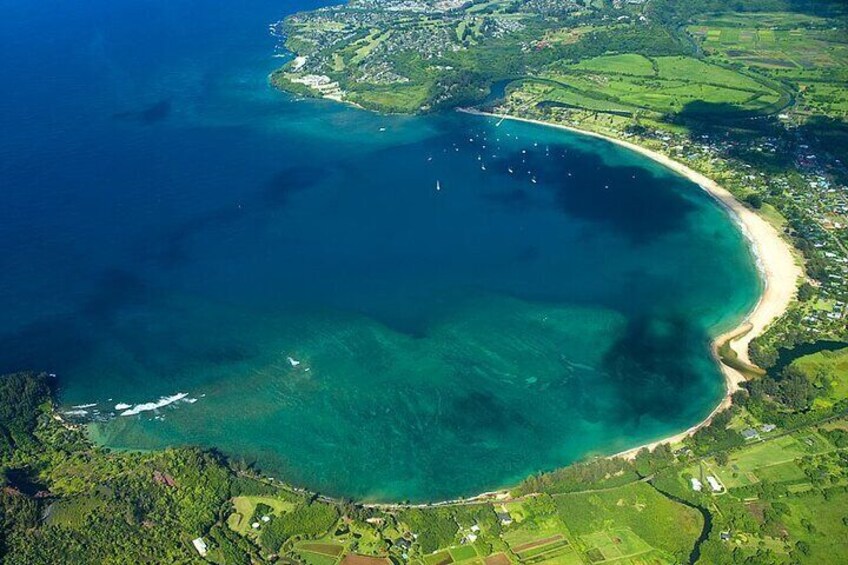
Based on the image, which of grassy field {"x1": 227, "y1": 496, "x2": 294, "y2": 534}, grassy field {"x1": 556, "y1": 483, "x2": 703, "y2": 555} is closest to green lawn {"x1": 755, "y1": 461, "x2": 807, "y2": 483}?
grassy field {"x1": 556, "y1": 483, "x2": 703, "y2": 555}

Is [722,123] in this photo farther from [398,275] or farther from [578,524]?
[578,524]

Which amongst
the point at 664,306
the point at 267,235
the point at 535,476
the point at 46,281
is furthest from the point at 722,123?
the point at 46,281

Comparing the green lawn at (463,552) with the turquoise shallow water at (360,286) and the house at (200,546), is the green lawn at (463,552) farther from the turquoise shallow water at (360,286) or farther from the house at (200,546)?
the house at (200,546)

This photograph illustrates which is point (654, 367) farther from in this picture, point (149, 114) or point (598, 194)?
point (149, 114)

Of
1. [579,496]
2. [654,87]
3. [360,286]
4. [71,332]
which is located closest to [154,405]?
[71,332]

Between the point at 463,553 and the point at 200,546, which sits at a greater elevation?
the point at 200,546

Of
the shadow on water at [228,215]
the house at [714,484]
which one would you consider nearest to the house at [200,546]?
the house at [714,484]
